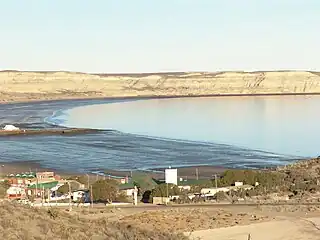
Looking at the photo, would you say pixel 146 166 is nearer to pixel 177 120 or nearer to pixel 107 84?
pixel 177 120

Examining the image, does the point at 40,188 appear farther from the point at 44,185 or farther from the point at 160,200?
the point at 160,200

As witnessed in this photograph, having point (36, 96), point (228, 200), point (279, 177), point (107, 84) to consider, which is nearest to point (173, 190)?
point (228, 200)

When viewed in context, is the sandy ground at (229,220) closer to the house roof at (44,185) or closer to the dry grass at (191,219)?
the dry grass at (191,219)

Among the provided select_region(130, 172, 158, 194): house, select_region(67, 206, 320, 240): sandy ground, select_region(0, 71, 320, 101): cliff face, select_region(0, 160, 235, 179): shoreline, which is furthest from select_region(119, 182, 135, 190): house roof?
select_region(0, 71, 320, 101): cliff face

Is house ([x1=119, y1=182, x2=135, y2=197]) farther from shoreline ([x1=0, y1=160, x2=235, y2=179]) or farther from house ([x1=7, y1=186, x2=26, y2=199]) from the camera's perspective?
shoreline ([x1=0, y1=160, x2=235, y2=179])

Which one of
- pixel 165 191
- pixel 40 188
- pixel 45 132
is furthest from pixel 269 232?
pixel 45 132

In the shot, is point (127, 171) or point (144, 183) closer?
point (144, 183)
